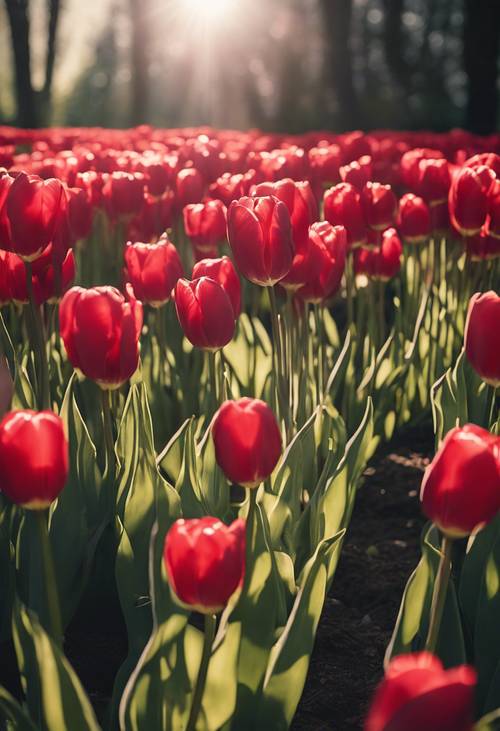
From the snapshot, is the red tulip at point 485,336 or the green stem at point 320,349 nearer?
the red tulip at point 485,336

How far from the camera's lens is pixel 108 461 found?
6.44 feet

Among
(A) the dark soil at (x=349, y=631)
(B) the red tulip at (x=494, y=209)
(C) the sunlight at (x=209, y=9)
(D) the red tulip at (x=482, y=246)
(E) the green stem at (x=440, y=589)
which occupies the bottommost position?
(A) the dark soil at (x=349, y=631)

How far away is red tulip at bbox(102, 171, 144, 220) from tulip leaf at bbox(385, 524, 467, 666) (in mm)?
1681

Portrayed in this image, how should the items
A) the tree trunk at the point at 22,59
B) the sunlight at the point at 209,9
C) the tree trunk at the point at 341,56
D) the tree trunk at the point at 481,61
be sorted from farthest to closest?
1. the sunlight at the point at 209,9
2. the tree trunk at the point at 341,56
3. the tree trunk at the point at 22,59
4. the tree trunk at the point at 481,61

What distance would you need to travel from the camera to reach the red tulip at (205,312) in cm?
179

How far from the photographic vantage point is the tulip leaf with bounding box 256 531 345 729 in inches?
55.7

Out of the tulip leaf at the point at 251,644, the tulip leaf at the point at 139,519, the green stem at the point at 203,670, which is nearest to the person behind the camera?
the green stem at the point at 203,670

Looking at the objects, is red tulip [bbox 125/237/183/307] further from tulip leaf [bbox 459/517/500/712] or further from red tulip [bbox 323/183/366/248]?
tulip leaf [bbox 459/517/500/712]

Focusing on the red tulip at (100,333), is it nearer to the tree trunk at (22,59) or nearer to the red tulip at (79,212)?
the red tulip at (79,212)

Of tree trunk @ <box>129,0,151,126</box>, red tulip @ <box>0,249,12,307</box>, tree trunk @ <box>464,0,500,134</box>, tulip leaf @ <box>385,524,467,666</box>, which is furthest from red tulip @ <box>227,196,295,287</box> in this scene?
tree trunk @ <box>129,0,151,126</box>

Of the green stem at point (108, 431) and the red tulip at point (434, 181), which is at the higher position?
the red tulip at point (434, 181)

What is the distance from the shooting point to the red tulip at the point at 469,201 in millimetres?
2547

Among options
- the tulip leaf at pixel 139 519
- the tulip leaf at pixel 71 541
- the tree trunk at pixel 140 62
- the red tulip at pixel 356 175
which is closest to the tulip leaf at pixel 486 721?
the tulip leaf at pixel 139 519

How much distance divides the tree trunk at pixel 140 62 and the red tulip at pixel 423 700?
63.7 ft
